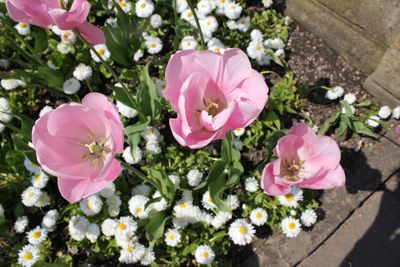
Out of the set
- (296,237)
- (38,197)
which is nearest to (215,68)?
(296,237)

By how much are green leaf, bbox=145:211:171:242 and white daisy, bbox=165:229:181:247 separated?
39 millimetres

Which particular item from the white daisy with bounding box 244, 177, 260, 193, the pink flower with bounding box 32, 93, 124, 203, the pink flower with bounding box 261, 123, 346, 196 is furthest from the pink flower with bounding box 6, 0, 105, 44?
the white daisy with bounding box 244, 177, 260, 193

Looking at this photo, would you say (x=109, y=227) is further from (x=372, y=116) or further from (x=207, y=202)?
(x=372, y=116)

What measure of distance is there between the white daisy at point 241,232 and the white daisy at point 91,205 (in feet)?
2.22

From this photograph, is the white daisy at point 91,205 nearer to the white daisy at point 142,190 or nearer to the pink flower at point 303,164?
the white daisy at point 142,190

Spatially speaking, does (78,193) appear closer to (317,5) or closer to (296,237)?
(296,237)

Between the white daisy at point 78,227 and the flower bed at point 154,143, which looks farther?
the white daisy at point 78,227

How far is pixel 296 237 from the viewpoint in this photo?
204cm

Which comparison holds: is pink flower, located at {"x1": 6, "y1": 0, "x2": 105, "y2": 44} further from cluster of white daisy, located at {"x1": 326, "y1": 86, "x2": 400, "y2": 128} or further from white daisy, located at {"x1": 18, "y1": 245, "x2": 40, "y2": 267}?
cluster of white daisy, located at {"x1": 326, "y1": 86, "x2": 400, "y2": 128}

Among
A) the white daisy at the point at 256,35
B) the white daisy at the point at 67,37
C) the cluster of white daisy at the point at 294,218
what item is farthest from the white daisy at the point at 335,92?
the white daisy at the point at 67,37

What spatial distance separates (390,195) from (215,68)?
147 centimetres

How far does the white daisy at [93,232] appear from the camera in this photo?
197 centimetres

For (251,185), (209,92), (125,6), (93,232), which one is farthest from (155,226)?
(125,6)

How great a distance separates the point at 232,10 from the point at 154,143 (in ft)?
3.29
